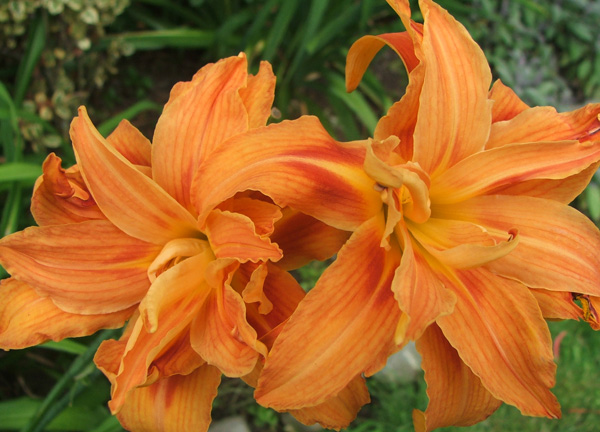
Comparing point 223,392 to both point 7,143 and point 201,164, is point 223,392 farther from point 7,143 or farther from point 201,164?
point 201,164

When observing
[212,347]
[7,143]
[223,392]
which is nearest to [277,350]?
[212,347]

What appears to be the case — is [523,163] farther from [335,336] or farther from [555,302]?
[335,336]

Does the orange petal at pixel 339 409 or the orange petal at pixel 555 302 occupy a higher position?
Result: the orange petal at pixel 555 302

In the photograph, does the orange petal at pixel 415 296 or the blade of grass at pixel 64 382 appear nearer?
the orange petal at pixel 415 296

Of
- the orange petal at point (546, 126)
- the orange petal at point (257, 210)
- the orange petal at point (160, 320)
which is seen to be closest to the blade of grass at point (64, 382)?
the orange petal at point (160, 320)

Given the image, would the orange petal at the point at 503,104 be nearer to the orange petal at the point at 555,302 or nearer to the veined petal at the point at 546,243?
the veined petal at the point at 546,243

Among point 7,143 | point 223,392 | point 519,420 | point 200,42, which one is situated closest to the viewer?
point 7,143

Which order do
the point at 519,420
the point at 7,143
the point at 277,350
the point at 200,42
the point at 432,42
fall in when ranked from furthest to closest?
1. the point at 200,42
2. the point at 519,420
3. the point at 7,143
4. the point at 432,42
5. the point at 277,350
